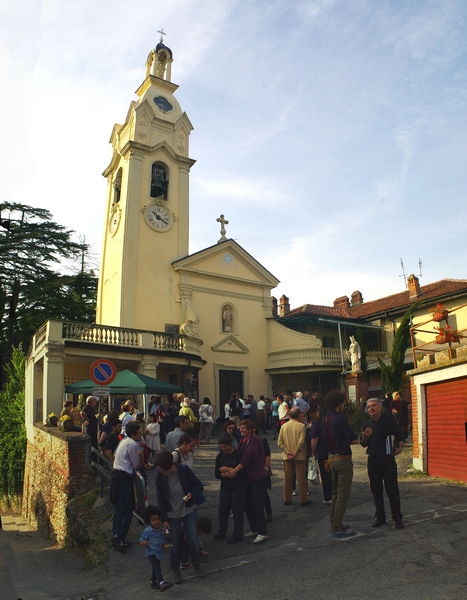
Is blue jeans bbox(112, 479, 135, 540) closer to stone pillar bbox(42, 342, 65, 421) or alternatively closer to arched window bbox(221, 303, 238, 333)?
stone pillar bbox(42, 342, 65, 421)

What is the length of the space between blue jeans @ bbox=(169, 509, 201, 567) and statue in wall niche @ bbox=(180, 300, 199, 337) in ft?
61.8

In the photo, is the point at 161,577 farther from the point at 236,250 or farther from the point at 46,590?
the point at 236,250

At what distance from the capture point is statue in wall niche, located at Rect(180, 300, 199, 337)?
2511 cm

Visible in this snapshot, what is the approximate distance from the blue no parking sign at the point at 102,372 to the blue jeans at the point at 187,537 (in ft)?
16.7

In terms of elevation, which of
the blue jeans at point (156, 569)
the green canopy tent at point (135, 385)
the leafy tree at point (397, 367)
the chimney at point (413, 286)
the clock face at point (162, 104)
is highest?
the clock face at point (162, 104)

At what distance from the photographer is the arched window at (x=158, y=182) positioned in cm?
2830

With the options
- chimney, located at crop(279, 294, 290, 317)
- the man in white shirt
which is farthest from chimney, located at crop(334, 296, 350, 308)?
the man in white shirt

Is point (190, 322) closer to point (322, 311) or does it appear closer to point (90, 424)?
point (322, 311)

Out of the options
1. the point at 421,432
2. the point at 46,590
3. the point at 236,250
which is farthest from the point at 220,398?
the point at 46,590

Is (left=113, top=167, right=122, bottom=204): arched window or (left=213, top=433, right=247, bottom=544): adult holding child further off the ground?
(left=113, top=167, right=122, bottom=204): arched window

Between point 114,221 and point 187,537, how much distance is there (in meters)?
23.7

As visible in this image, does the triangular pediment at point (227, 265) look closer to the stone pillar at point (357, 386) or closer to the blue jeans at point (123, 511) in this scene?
the stone pillar at point (357, 386)

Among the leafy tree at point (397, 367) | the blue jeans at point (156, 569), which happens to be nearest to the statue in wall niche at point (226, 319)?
the leafy tree at point (397, 367)

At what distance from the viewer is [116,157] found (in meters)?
29.4
